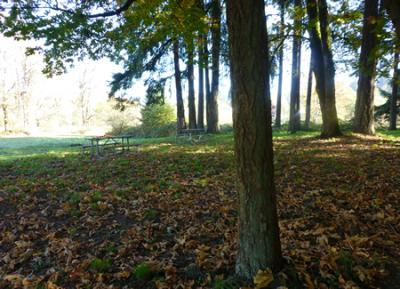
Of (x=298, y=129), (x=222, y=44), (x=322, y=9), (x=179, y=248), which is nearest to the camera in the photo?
(x=179, y=248)

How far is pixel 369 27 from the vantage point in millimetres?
10664

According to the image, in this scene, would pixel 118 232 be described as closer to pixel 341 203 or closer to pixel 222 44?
pixel 341 203

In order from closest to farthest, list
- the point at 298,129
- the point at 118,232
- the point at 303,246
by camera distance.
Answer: the point at 303,246 → the point at 118,232 → the point at 298,129

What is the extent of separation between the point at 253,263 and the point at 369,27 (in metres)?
11.1

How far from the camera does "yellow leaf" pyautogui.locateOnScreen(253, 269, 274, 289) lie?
255 cm

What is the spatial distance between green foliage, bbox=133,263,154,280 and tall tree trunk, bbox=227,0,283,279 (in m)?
1.09

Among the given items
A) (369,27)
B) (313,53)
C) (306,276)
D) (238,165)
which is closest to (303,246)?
(306,276)

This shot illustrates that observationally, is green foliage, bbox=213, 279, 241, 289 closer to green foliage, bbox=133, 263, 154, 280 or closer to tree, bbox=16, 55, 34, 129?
green foliage, bbox=133, 263, 154, 280

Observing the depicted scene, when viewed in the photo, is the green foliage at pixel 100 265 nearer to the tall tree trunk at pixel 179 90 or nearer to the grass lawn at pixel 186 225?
the grass lawn at pixel 186 225

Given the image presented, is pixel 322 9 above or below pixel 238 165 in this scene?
above

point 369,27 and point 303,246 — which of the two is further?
point 369,27

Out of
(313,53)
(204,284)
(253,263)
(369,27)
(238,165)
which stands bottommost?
(204,284)

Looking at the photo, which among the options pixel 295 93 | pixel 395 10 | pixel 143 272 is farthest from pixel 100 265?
pixel 295 93

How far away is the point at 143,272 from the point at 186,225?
1269 mm
